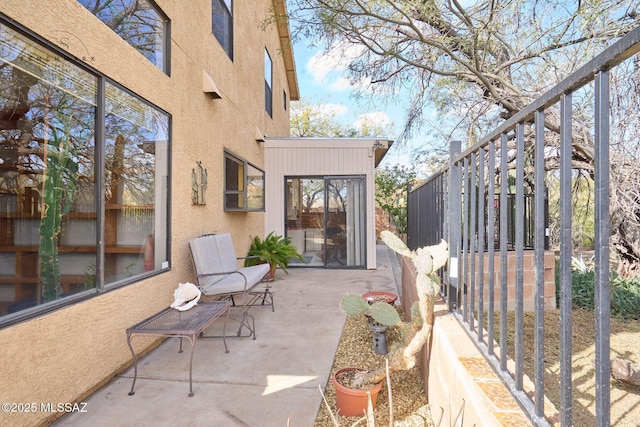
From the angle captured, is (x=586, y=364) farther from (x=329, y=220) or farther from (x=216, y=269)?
(x=329, y=220)

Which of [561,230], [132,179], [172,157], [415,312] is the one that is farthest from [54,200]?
[561,230]

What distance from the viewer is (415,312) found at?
2.18 meters

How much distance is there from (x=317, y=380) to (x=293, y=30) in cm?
428

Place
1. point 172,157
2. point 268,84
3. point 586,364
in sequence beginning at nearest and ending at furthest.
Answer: point 586,364 → point 172,157 → point 268,84

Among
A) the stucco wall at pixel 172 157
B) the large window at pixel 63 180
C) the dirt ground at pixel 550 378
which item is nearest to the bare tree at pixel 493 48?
the stucco wall at pixel 172 157

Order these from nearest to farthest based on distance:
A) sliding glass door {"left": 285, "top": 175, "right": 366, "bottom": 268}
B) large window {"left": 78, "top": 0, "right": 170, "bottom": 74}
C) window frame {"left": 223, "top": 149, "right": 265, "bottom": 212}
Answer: large window {"left": 78, "top": 0, "right": 170, "bottom": 74}, window frame {"left": 223, "top": 149, "right": 265, "bottom": 212}, sliding glass door {"left": 285, "top": 175, "right": 366, "bottom": 268}

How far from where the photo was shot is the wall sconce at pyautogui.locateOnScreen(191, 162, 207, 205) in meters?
4.24

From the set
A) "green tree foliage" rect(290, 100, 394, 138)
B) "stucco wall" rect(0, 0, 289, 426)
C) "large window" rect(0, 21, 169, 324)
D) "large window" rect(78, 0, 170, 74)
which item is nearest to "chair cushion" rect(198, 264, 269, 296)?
"stucco wall" rect(0, 0, 289, 426)

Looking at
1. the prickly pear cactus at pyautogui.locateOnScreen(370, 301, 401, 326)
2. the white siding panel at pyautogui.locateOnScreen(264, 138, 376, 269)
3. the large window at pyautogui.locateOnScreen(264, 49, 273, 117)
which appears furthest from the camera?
the large window at pyautogui.locateOnScreen(264, 49, 273, 117)

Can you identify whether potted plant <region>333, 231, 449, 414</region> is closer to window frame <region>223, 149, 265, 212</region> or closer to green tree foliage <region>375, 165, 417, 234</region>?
window frame <region>223, 149, 265, 212</region>

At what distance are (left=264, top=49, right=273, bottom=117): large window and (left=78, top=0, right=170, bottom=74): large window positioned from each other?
490cm

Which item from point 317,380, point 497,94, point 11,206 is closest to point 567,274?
point 317,380

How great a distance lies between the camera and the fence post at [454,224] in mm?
2213

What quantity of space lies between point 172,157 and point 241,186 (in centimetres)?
230
